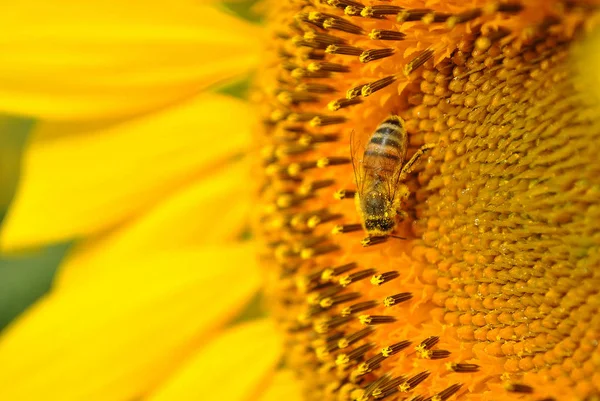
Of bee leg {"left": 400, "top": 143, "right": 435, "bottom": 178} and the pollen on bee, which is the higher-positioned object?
bee leg {"left": 400, "top": 143, "right": 435, "bottom": 178}

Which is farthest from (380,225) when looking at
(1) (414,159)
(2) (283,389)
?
(2) (283,389)

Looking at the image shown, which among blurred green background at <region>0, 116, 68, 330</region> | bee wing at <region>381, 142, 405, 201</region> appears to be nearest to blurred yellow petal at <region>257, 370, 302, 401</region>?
bee wing at <region>381, 142, 405, 201</region>

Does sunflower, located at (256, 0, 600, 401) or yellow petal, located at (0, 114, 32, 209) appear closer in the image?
sunflower, located at (256, 0, 600, 401)

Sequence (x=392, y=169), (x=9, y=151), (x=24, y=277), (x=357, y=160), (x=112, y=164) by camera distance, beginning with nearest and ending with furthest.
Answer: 1. (x=392, y=169)
2. (x=357, y=160)
3. (x=112, y=164)
4. (x=24, y=277)
5. (x=9, y=151)

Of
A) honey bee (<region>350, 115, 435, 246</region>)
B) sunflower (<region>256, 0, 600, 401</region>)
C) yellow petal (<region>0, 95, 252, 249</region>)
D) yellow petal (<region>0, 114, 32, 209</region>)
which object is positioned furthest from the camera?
yellow petal (<region>0, 114, 32, 209</region>)

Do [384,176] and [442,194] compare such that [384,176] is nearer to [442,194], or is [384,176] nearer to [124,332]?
[442,194]

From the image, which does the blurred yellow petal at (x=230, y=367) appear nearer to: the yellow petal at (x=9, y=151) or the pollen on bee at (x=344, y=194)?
the pollen on bee at (x=344, y=194)

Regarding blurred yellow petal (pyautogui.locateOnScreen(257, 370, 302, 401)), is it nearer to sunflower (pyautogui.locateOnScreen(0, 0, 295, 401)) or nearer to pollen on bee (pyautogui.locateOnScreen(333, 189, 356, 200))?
sunflower (pyautogui.locateOnScreen(0, 0, 295, 401))
